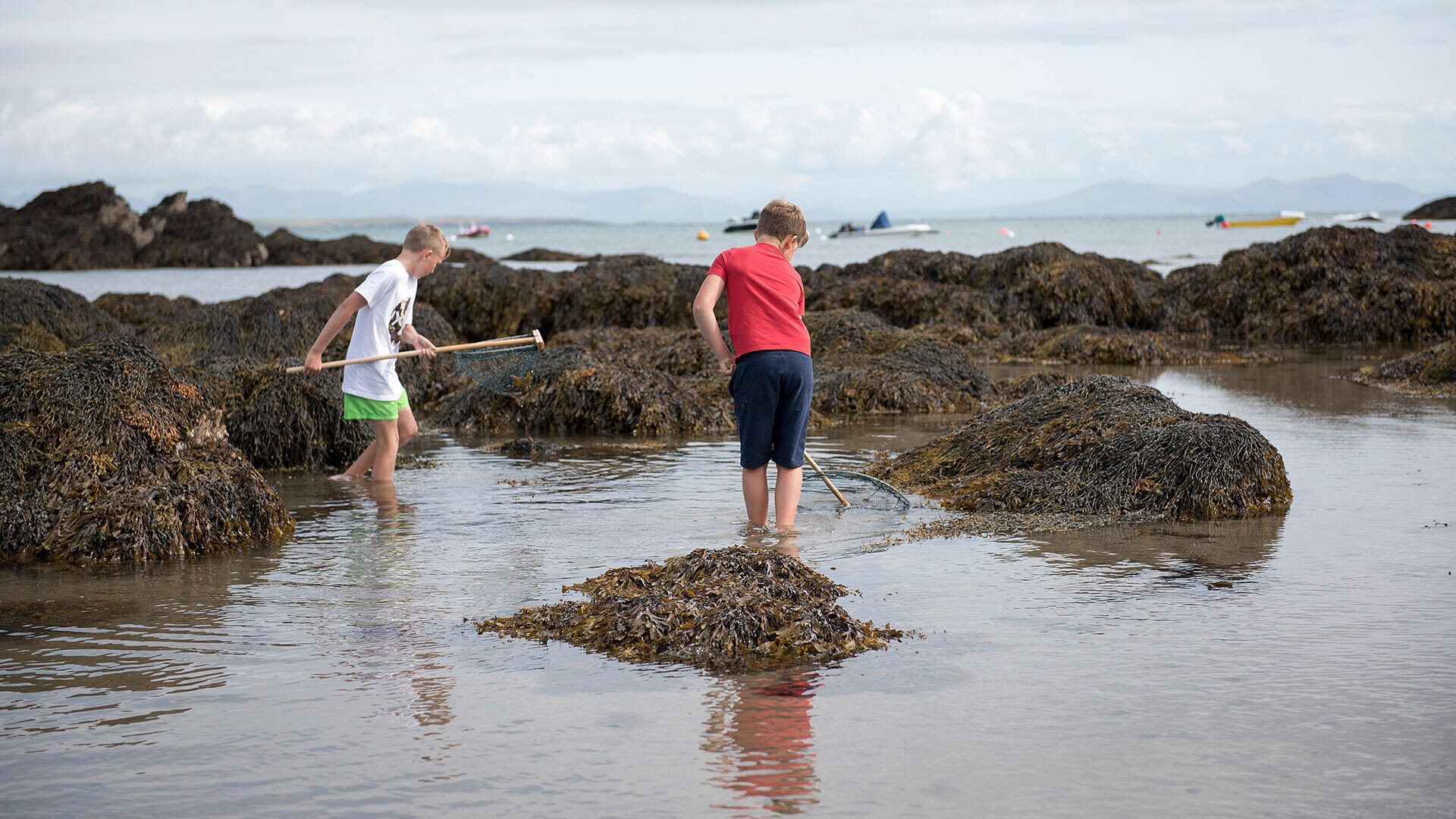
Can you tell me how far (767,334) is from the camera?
22.1ft

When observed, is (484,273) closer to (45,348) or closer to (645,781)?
(45,348)

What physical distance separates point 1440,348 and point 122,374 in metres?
12.6

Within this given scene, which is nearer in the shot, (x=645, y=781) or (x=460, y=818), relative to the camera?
(x=460, y=818)

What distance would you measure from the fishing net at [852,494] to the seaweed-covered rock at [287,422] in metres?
3.52

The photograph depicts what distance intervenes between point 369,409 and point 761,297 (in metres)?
3.21

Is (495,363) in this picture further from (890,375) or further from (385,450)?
(890,375)

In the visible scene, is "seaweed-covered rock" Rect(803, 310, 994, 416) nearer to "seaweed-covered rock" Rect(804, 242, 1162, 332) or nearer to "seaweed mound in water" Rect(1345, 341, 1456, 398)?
"seaweed mound in water" Rect(1345, 341, 1456, 398)

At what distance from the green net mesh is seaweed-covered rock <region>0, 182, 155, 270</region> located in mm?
55688

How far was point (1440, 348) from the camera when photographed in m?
14.2

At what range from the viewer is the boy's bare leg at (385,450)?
880 cm

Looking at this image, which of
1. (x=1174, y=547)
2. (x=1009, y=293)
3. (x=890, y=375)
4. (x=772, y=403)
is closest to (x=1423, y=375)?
(x=890, y=375)

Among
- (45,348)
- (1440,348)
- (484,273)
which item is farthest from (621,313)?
(1440,348)

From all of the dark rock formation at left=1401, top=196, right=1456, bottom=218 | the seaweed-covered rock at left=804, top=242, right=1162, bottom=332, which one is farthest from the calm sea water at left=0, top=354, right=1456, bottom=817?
the dark rock formation at left=1401, top=196, right=1456, bottom=218

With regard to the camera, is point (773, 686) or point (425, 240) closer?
point (773, 686)
